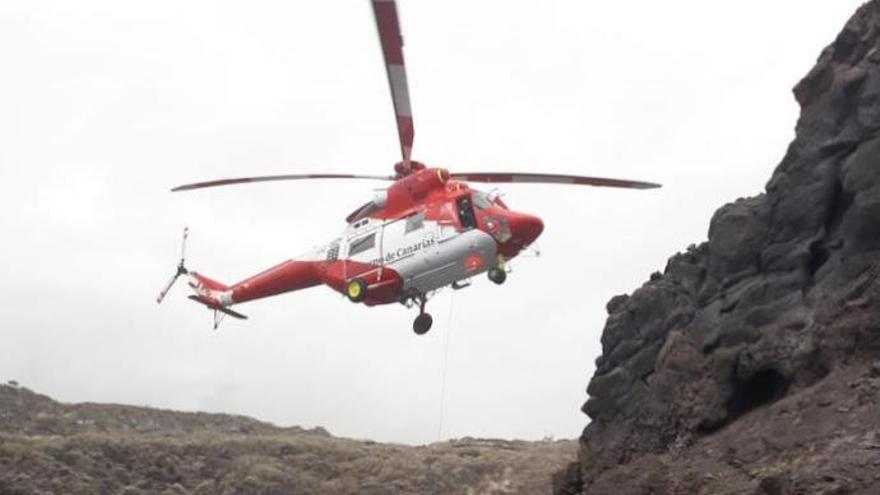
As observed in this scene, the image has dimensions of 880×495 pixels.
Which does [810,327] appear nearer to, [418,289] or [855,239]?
[855,239]

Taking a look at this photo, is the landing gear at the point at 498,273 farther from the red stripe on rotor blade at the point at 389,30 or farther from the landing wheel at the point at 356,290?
the red stripe on rotor blade at the point at 389,30

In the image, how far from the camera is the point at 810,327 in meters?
21.0

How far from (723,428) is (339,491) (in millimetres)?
20215

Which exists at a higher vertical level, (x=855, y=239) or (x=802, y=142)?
(x=802, y=142)

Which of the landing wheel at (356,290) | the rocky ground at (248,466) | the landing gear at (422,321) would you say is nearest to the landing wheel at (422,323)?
the landing gear at (422,321)

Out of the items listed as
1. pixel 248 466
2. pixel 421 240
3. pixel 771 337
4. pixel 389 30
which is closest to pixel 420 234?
pixel 421 240

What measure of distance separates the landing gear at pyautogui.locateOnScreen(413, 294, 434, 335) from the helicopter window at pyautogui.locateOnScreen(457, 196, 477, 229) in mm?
2442

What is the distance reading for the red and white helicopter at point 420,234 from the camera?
21.5 m

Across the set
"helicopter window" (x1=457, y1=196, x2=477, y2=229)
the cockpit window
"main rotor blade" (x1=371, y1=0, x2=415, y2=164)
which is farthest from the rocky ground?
"main rotor blade" (x1=371, y1=0, x2=415, y2=164)

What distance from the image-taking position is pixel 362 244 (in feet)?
77.4

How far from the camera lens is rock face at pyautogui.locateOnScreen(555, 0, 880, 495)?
710 inches

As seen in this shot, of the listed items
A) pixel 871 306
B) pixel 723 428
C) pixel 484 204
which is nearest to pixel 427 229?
pixel 484 204

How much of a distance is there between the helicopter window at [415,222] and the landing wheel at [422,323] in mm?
2270

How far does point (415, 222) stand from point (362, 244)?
1.91 m
